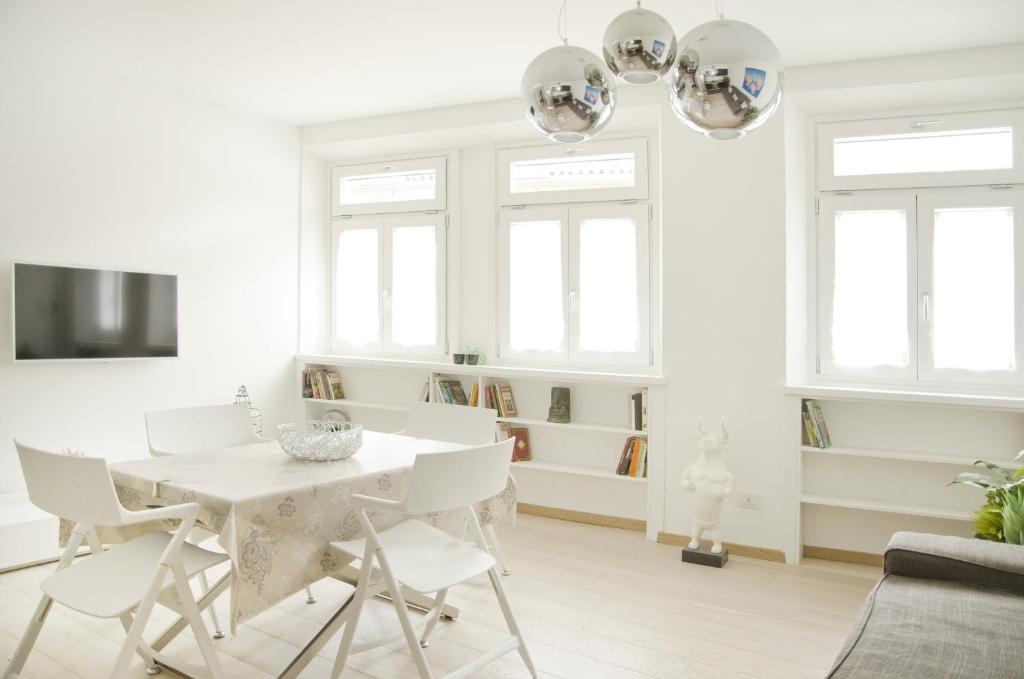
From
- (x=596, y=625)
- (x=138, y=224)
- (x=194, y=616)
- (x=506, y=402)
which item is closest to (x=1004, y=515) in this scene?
(x=596, y=625)

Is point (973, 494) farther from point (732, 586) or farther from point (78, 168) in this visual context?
point (78, 168)

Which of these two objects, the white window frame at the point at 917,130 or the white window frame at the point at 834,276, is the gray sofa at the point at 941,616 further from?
the white window frame at the point at 917,130

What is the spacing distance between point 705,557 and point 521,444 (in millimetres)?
1567

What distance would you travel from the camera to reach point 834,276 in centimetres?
455

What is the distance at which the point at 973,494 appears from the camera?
404 centimetres

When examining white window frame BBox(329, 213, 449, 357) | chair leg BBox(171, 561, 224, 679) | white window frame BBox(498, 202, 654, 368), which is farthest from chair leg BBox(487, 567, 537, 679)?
white window frame BBox(329, 213, 449, 357)

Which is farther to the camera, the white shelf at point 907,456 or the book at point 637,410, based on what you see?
the book at point 637,410

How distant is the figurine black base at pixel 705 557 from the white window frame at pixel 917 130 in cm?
231

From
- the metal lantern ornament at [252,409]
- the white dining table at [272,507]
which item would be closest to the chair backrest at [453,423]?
the white dining table at [272,507]

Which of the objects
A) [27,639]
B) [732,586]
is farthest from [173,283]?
[732,586]

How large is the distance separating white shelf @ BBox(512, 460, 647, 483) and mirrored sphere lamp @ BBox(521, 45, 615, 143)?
10.2 feet

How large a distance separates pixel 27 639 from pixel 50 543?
5.35ft

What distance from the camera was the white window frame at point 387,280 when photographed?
579cm

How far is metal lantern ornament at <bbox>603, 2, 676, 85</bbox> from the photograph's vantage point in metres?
1.88
